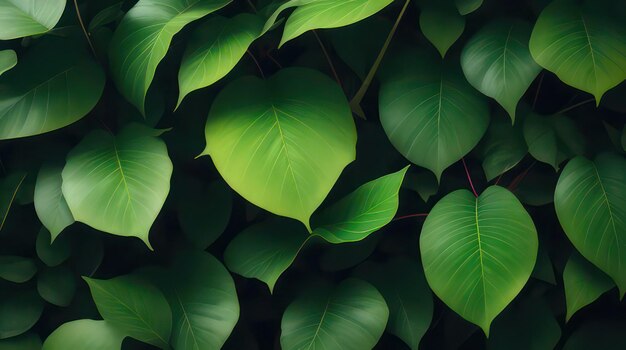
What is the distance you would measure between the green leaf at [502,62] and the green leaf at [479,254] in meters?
0.14

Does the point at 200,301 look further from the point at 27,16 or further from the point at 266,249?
the point at 27,16

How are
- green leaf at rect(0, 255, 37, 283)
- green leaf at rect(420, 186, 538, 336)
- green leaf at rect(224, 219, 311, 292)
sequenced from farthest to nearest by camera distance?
green leaf at rect(0, 255, 37, 283) → green leaf at rect(224, 219, 311, 292) → green leaf at rect(420, 186, 538, 336)

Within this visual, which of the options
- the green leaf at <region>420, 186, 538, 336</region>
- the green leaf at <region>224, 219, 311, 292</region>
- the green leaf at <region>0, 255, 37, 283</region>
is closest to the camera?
the green leaf at <region>420, 186, 538, 336</region>

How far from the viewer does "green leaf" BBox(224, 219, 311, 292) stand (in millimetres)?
1002

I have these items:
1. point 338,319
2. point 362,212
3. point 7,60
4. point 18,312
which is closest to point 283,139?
point 362,212

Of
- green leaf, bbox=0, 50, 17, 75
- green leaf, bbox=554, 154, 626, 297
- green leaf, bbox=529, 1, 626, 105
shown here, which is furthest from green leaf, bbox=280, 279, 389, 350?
green leaf, bbox=0, 50, 17, 75

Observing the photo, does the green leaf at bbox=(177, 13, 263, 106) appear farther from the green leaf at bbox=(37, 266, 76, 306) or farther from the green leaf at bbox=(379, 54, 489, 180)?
the green leaf at bbox=(37, 266, 76, 306)

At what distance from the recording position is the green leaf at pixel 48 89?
1.01m

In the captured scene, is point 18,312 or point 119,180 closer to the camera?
point 119,180

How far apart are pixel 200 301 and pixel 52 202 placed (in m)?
0.26

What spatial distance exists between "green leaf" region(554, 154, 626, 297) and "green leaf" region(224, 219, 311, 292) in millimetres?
361

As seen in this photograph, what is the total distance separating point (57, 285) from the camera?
113 centimetres

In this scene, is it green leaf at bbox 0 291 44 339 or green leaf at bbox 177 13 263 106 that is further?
green leaf at bbox 0 291 44 339

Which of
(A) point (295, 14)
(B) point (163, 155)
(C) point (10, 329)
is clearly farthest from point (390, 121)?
(C) point (10, 329)
